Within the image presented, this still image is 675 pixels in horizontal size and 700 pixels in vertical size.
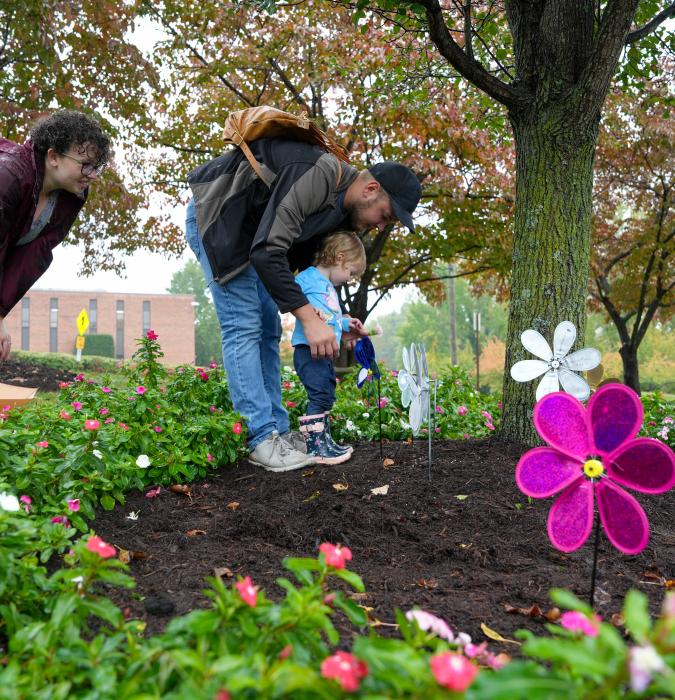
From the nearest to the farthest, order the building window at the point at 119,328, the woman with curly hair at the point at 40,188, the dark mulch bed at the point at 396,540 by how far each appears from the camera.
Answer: the dark mulch bed at the point at 396,540 < the woman with curly hair at the point at 40,188 < the building window at the point at 119,328

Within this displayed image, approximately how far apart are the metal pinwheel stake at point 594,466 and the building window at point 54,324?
151ft

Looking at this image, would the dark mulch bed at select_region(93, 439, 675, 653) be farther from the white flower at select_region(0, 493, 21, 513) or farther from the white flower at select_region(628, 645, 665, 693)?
the white flower at select_region(628, 645, 665, 693)

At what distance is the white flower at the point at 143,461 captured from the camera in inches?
107

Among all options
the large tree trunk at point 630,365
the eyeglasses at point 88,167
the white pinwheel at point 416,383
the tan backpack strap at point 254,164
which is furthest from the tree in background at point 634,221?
the eyeglasses at point 88,167

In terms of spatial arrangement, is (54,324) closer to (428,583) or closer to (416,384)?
(416,384)

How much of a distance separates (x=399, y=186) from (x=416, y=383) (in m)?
0.89

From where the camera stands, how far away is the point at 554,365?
2512 millimetres

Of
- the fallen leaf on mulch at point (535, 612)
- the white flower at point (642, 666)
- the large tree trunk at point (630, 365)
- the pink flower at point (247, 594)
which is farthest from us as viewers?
the large tree trunk at point (630, 365)

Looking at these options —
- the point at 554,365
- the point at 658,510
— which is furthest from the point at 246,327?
the point at 658,510

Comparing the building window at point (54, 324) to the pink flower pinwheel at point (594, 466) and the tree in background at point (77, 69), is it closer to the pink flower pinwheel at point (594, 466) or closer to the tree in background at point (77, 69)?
the tree in background at point (77, 69)

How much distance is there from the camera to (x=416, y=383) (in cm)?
299

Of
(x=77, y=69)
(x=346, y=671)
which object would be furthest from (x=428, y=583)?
(x=77, y=69)

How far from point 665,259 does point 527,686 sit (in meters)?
11.2

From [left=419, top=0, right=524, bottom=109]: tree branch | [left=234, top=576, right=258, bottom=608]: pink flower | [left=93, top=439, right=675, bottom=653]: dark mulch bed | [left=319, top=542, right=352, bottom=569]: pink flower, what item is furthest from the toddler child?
[left=234, top=576, right=258, bottom=608]: pink flower
